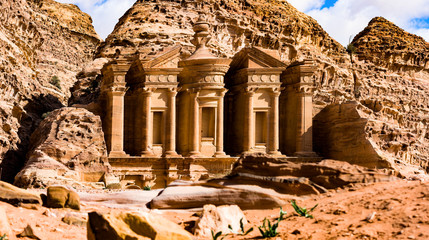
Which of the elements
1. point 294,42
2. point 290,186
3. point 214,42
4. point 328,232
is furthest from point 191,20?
point 328,232

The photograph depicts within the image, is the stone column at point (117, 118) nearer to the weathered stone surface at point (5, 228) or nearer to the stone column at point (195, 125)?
the stone column at point (195, 125)

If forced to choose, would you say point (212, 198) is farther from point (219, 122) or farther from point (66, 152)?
point (219, 122)

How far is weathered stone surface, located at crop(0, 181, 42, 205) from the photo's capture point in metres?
12.6

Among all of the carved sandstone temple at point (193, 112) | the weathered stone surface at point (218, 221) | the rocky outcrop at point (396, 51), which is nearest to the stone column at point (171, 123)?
the carved sandstone temple at point (193, 112)

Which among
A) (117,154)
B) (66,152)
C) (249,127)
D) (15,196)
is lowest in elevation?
(15,196)

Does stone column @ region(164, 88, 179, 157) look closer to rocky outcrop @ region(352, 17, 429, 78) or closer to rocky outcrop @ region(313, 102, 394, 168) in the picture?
rocky outcrop @ region(313, 102, 394, 168)

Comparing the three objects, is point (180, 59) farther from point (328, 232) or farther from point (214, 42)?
point (328, 232)

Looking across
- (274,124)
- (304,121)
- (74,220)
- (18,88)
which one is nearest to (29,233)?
(74,220)

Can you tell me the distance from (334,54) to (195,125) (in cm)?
3960

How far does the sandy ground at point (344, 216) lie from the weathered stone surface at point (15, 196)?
0.93 ft

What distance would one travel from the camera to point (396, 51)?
66.9m

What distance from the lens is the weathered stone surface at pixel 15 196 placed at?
12648 mm

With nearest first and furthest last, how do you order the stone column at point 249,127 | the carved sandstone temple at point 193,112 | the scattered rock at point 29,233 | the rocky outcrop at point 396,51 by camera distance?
the scattered rock at point 29,233 → the carved sandstone temple at point 193,112 → the stone column at point 249,127 → the rocky outcrop at point 396,51

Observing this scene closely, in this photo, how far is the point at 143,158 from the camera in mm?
30828
